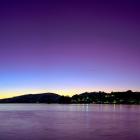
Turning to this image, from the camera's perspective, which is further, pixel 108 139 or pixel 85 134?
pixel 85 134

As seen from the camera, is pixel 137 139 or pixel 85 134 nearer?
pixel 137 139

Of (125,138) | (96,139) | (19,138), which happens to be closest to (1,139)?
(19,138)

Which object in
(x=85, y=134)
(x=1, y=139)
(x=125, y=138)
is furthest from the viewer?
(x=85, y=134)

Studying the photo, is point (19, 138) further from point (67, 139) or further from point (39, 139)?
point (67, 139)

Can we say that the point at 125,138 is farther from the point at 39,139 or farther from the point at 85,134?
the point at 39,139

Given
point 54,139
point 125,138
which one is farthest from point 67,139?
point 125,138

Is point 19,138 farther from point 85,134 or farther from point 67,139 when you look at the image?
point 85,134

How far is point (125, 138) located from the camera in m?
33.6

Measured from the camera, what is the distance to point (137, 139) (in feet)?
109

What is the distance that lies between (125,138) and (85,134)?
5.08 m

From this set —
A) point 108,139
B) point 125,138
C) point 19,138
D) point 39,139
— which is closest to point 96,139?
point 108,139

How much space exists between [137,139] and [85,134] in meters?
6.33

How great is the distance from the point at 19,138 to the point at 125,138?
11466 millimetres

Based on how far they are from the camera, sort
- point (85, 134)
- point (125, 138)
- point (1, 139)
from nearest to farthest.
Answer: point (1, 139) < point (125, 138) < point (85, 134)
